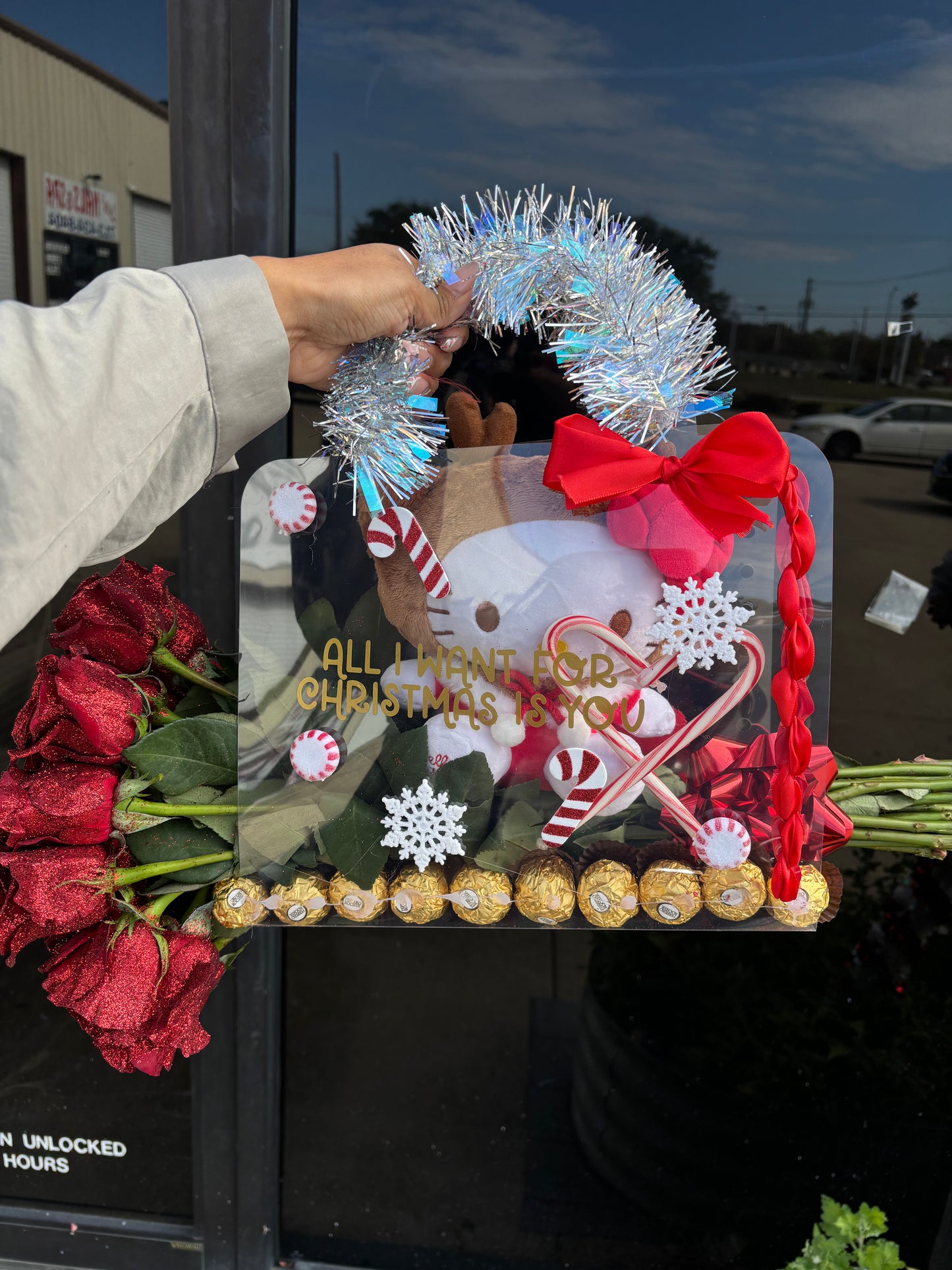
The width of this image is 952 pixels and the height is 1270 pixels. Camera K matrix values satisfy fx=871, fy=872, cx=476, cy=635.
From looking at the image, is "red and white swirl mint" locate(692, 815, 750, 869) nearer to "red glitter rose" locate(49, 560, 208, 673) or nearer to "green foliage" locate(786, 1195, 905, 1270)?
"red glitter rose" locate(49, 560, 208, 673)

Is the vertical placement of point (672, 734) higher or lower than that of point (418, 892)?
higher

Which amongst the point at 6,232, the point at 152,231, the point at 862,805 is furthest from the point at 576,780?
the point at 6,232

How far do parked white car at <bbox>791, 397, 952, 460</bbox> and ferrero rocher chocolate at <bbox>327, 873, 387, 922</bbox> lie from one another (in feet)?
3.07

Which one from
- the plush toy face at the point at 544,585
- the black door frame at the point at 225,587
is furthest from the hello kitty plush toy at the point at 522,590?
the black door frame at the point at 225,587

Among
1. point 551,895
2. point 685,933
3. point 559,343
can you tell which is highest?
Answer: point 559,343

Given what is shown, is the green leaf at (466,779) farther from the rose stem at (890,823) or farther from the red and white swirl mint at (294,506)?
the rose stem at (890,823)

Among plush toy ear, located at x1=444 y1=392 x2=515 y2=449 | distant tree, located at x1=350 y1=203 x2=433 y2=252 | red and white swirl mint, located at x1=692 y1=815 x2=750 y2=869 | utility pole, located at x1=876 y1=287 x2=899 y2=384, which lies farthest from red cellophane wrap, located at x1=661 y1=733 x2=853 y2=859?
distant tree, located at x1=350 y1=203 x2=433 y2=252

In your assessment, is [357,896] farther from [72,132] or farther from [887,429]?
[72,132]

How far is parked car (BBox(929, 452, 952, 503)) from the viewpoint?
1304 mm

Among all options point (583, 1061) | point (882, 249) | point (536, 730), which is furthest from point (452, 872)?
point (882, 249)

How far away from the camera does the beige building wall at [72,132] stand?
1237mm

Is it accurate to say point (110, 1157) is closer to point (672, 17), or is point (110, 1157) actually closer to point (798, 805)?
point (798, 805)

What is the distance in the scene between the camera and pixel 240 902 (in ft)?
2.70

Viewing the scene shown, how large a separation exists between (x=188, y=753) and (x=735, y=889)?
1.71 ft
